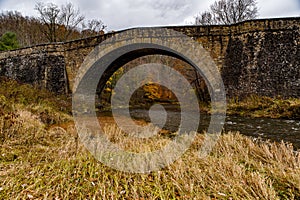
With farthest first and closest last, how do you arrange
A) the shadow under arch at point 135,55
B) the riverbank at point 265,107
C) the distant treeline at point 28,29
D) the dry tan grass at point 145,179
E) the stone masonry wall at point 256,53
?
the distant treeline at point 28,29, the stone masonry wall at point 256,53, the shadow under arch at point 135,55, the riverbank at point 265,107, the dry tan grass at point 145,179

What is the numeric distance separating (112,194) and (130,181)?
0.42 m

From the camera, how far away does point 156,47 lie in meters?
13.5

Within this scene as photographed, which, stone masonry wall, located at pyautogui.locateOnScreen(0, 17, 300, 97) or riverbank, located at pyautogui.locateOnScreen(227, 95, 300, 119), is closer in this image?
riverbank, located at pyautogui.locateOnScreen(227, 95, 300, 119)

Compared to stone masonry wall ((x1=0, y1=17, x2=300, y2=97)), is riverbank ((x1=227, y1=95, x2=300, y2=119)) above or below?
below

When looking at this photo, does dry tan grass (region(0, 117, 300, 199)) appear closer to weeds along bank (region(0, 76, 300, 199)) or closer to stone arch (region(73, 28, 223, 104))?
weeds along bank (region(0, 76, 300, 199))

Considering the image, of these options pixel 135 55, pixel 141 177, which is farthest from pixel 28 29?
pixel 141 177

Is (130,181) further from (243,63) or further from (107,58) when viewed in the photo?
(107,58)

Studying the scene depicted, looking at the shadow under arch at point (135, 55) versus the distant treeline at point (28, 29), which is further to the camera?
the distant treeline at point (28, 29)

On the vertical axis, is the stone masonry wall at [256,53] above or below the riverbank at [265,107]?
above

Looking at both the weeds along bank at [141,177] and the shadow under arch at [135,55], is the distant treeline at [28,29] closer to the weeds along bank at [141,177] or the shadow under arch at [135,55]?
the shadow under arch at [135,55]

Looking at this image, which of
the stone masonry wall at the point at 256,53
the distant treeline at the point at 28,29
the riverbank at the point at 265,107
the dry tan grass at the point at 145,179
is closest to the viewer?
the dry tan grass at the point at 145,179

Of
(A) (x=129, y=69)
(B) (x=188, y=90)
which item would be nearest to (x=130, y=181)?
(B) (x=188, y=90)

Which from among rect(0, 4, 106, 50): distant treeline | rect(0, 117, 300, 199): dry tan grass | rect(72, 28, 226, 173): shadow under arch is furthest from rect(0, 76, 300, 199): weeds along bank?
rect(0, 4, 106, 50): distant treeline

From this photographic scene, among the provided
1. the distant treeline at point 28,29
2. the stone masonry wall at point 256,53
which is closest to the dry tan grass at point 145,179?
the stone masonry wall at point 256,53
